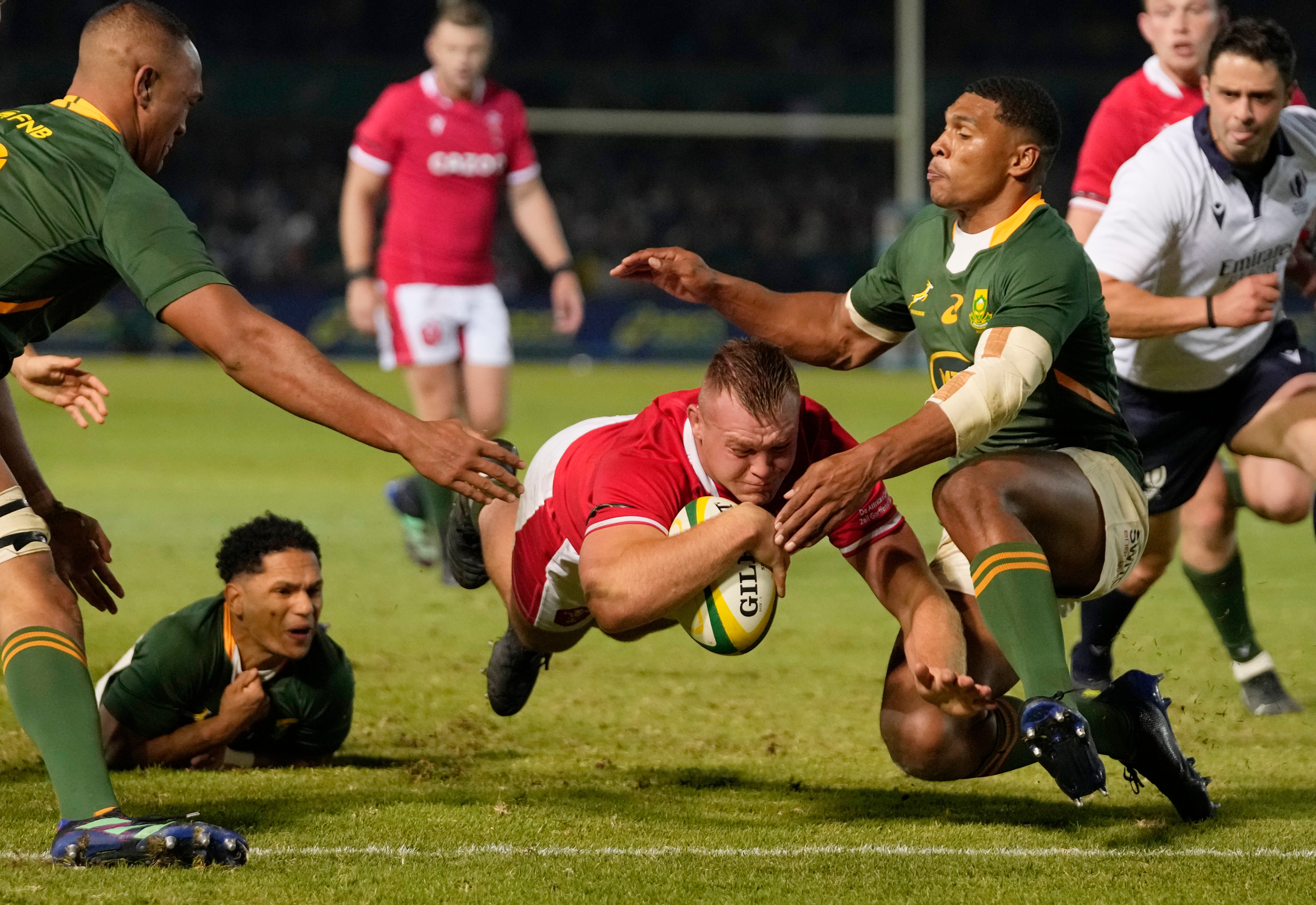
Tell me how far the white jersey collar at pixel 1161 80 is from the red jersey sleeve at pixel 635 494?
3584mm

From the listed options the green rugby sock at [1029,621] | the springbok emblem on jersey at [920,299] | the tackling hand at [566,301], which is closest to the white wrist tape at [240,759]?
the green rugby sock at [1029,621]

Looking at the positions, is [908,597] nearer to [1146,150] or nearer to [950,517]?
[950,517]

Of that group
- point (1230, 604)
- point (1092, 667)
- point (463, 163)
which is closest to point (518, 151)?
point (463, 163)

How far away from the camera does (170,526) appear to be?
35.8 feet

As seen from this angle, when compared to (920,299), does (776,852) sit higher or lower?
lower

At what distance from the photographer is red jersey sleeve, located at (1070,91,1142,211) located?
6859 millimetres

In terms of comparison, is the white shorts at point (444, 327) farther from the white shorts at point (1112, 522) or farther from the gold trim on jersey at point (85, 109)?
the gold trim on jersey at point (85, 109)

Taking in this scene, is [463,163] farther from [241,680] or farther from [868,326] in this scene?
[241,680]

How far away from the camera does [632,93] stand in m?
31.3

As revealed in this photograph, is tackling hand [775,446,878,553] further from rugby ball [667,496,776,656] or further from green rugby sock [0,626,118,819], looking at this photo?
green rugby sock [0,626,118,819]

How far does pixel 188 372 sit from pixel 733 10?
Result: 52.1 feet

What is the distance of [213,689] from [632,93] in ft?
89.5

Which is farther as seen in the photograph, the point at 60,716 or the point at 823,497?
the point at 823,497

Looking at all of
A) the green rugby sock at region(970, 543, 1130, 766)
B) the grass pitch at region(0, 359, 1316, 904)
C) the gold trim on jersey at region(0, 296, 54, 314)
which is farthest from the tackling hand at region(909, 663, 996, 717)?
the gold trim on jersey at region(0, 296, 54, 314)
